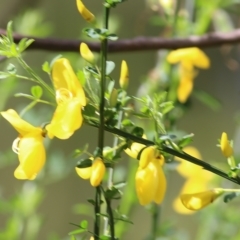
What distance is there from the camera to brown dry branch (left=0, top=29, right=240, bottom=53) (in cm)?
46

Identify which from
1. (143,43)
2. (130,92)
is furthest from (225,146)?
(130,92)

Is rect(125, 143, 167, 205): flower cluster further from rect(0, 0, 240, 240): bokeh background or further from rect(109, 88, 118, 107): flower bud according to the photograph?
rect(0, 0, 240, 240): bokeh background

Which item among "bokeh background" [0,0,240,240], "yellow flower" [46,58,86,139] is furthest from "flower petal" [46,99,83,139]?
"bokeh background" [0,0,240,240]

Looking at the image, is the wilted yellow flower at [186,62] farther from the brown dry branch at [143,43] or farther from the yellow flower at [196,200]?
the yellow flower at [196,200]

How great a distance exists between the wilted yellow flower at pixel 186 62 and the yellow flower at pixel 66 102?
0.90 ft

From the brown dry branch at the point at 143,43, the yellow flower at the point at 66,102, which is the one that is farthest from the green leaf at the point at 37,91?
the brown dry branch at the point at 143,43

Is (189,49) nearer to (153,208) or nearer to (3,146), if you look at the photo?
(153,208)

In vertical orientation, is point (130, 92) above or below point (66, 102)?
below

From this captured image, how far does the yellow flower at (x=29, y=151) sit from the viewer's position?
9.7 inches

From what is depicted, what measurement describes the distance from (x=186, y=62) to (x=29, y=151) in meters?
0.32

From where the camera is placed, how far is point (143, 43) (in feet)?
1.66

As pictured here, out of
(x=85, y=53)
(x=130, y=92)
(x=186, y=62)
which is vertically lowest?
(x=130, y=92)

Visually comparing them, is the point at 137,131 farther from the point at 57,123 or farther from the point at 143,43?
the point at 143,43

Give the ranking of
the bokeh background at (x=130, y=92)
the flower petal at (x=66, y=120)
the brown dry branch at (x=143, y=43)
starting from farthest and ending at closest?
the bokeh background at (x=130, y=92) < the brown dry branch at (x=143, y=43) < the flower petal at (x=66, y=120)
